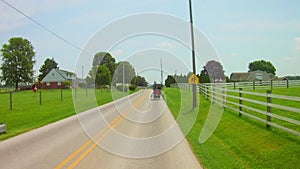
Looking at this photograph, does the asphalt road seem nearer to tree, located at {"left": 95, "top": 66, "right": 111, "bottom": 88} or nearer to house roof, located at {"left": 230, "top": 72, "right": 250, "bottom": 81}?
tree, located at {"left": 95, "top": 66, "right": 111, "bottom": 88}

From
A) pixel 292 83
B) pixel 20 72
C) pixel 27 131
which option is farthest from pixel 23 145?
pixel 20 72

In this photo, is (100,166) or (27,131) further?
(27,131)

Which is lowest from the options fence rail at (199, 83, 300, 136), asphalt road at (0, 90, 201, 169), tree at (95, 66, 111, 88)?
asphalt road at (0, 90, 201, 169)

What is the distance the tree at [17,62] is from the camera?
273 feet

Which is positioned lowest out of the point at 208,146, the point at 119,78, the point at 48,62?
the point at 208,146

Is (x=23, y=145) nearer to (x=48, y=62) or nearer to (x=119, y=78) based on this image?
(x=119, y=78)

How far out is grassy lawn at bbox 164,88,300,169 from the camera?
705 centimetres

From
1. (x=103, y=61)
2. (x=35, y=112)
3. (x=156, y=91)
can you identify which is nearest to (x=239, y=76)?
(x=103, y=61)

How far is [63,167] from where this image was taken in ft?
22.6

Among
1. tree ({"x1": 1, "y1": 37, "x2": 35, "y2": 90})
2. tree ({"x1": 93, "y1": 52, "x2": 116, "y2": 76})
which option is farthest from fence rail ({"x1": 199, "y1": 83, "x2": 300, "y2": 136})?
tree ({"x1": 1, "y1": 37, "x2": 35, "y2": 90})

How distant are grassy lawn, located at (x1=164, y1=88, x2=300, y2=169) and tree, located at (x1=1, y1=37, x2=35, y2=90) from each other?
265 feet

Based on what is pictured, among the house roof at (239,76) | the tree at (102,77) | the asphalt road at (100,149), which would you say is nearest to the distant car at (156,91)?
the tree at (102,77)

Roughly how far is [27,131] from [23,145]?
3.29 meters

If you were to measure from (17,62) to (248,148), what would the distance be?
8511 cm
